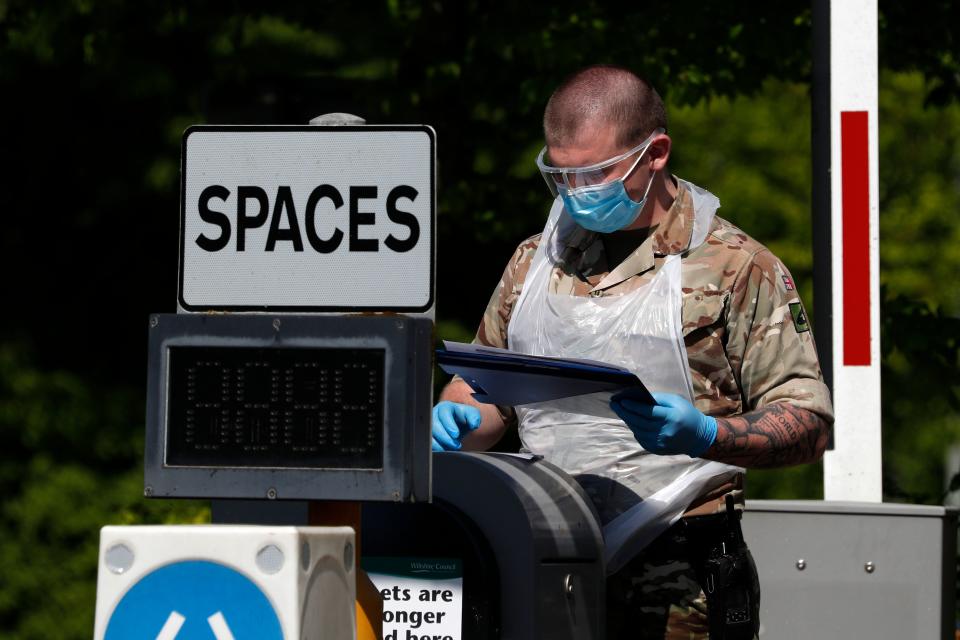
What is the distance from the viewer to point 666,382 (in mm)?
4016

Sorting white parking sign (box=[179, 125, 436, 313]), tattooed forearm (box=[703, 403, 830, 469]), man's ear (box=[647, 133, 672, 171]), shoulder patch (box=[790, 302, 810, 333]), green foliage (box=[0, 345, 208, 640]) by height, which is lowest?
green foliage (box=[0, 345, 208, 640])

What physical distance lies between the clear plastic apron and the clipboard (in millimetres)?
203

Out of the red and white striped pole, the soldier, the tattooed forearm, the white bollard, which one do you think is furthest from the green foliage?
the white bollard

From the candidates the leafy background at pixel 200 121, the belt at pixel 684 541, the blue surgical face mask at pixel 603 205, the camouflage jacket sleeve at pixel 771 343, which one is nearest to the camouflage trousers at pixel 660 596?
the belt at pixel 684 541

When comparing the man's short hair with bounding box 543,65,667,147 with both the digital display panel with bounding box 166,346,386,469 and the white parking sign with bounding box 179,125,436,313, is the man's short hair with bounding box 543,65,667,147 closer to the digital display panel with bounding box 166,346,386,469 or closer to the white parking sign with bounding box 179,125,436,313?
the white parking sign with bounding box 179,125,436,313

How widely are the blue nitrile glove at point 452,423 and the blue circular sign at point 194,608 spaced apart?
1142mm

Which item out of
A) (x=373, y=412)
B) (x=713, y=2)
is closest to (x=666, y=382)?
(x=373, y=412)

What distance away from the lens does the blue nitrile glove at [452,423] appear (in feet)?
13.6

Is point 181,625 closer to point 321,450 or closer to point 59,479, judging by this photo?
point 321,450

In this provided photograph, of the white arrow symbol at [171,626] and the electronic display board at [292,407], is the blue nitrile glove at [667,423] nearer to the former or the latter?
the electronic display board at [292,407]

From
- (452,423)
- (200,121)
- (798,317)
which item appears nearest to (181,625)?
(452,423)

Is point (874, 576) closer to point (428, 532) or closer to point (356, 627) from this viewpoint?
point (428, 532)

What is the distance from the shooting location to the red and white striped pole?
5797 mm

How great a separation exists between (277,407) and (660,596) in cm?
112
